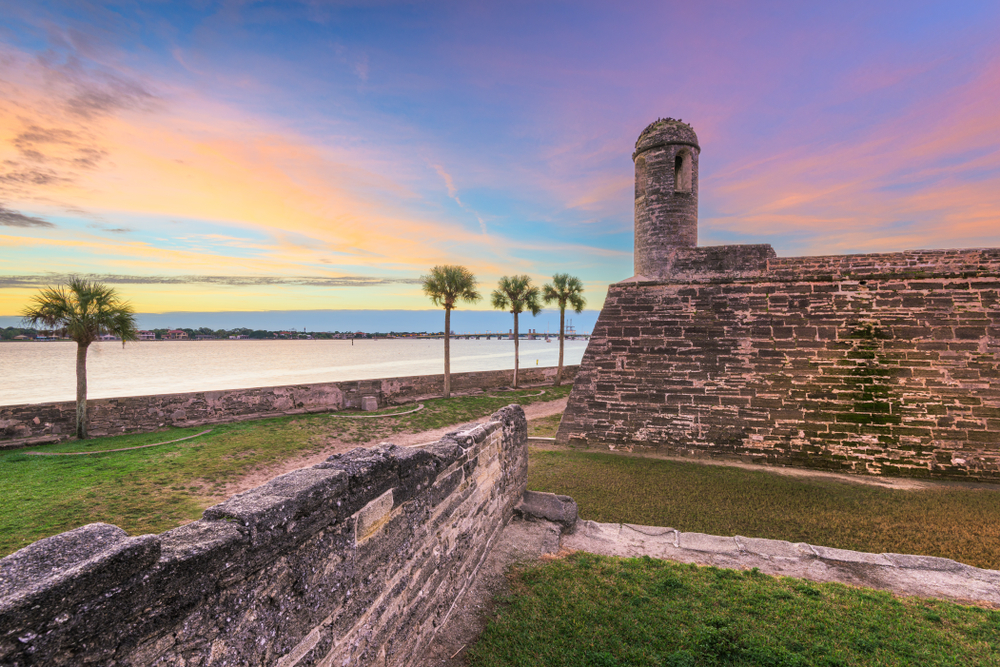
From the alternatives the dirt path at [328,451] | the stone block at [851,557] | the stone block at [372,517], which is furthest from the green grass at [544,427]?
the stone block at [372,517]

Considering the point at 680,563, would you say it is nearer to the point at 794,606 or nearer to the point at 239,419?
the point at 794,606

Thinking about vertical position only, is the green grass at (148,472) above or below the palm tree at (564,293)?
below

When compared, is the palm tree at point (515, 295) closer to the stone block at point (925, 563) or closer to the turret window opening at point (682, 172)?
the turret window opening at point (682, 172)

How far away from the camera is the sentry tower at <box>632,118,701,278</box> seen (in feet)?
48.4

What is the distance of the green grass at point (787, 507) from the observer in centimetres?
586

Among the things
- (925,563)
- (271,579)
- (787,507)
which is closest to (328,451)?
(271,579)

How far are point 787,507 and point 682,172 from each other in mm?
12217

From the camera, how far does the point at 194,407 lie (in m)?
12.8

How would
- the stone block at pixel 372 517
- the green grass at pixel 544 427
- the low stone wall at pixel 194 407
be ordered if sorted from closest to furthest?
the stone block at pixel 372 517, the low stone wall at pixel 194 407, the green grass at pixel 544 427

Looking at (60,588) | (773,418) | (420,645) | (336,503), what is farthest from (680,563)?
(773,418)

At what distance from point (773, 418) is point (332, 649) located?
10.2 meters

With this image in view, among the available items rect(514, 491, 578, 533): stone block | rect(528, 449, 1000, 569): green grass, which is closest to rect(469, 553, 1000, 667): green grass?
rect(514, 491, 578, 533): stone block

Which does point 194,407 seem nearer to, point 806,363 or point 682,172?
point 806,363

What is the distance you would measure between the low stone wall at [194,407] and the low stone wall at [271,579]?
41.1ft
